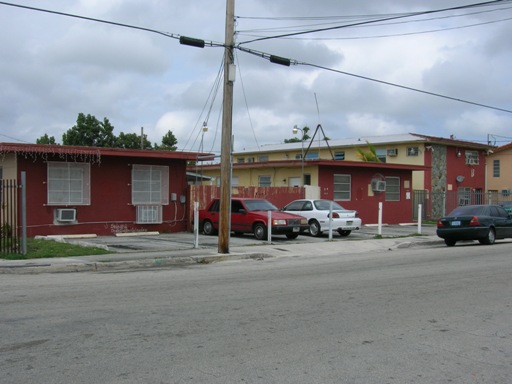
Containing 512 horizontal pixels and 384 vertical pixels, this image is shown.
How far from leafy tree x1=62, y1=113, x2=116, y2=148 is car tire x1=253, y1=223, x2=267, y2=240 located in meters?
36.1

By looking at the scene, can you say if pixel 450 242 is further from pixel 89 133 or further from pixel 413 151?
pixel 89 133

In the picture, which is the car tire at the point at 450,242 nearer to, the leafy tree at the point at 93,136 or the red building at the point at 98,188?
the red building at the point at 98,188

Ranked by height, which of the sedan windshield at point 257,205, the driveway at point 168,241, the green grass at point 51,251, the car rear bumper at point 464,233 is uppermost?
the sedan windshield at point 257,205

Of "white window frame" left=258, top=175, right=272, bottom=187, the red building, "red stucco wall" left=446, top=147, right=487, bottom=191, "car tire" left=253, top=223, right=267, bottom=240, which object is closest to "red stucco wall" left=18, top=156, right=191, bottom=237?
the red building

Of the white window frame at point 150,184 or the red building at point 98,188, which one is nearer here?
the red building at point 98,188

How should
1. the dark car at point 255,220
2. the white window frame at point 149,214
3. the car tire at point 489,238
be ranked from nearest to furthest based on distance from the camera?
the car tire at point 489,238 < the dark car at point 255,220 < the white window frame at point 149,214

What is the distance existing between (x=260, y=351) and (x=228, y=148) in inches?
400

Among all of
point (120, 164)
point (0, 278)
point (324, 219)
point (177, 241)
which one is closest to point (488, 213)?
point (324, 219)

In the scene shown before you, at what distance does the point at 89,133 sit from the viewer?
173ft

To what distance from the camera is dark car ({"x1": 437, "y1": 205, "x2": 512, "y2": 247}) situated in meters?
19.0

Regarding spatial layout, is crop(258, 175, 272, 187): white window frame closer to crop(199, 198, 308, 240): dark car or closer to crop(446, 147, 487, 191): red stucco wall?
crop(199, 198, 308, 240): dark car

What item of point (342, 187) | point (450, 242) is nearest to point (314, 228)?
point (450, 242)

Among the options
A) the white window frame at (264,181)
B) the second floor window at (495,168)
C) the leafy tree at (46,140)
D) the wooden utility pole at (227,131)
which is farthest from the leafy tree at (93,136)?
the wooden utility pole at (227,131)

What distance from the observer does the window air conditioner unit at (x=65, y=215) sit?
64.8ft
